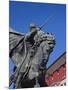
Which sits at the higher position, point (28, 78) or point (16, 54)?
point (16, 54)

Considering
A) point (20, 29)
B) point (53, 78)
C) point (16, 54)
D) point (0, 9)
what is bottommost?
point (53, 78)

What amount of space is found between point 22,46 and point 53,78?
0.35 m

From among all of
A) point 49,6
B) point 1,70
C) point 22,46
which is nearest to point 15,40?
point 22,46

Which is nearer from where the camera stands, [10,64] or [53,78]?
[10,64]

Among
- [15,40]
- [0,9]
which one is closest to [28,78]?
[15,40]

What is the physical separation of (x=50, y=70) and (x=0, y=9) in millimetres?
596

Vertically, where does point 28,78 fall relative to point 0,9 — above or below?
below

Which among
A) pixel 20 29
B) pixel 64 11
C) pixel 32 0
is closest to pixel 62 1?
pixel 64 11

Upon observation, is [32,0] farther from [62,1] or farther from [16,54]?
[16,54]

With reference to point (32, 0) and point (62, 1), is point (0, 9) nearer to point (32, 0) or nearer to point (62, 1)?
point (32, 0)

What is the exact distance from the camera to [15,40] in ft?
6.41

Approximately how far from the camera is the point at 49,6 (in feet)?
6.66

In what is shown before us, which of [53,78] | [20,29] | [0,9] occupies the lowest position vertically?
[53,78]

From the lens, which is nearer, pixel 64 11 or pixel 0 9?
pixel 0 9
